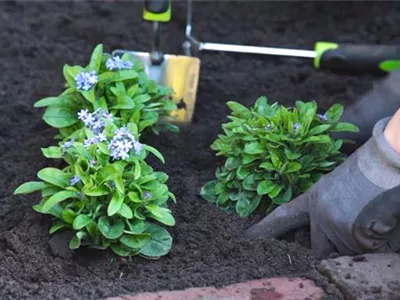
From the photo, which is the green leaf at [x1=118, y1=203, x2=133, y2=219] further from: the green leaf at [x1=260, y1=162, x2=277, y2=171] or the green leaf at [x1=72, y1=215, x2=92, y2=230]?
the green leaf at [x1=260, y1=162, x2=277, y2=171]

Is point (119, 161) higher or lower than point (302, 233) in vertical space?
higher

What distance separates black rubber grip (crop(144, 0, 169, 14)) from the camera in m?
2.73

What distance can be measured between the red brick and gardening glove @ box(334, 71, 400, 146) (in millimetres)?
665

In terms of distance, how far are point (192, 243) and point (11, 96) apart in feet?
3.24

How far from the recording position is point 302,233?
6.98 ft

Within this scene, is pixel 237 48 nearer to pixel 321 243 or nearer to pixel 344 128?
pixel 344 128

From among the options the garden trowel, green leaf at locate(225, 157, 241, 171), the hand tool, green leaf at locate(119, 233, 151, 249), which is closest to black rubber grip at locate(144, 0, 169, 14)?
the garden trowel

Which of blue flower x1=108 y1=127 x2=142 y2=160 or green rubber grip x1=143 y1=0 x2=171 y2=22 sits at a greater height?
blue flower x1=108 y1=127 x2=142 y2=160

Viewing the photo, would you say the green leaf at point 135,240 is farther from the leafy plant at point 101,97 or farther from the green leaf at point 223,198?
the leafy plant at point 101,97

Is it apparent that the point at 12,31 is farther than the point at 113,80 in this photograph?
Yes

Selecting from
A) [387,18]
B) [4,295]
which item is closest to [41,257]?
[4,295]

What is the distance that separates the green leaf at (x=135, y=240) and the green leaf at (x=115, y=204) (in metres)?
0.08

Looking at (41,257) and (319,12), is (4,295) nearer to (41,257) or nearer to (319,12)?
(41,257)

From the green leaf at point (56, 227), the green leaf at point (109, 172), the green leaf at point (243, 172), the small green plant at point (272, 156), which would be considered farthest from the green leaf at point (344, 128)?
the green leaf at point (56, 227)
